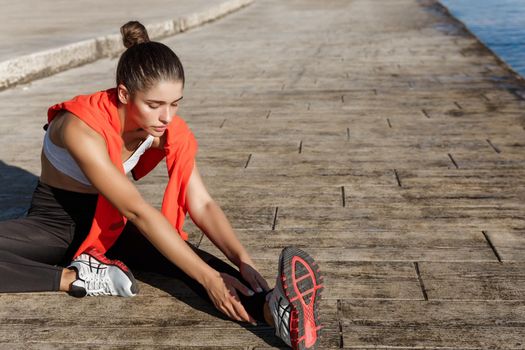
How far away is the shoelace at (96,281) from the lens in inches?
130

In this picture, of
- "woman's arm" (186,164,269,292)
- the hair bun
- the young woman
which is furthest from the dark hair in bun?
"woman's arm" (186,164,269,292)

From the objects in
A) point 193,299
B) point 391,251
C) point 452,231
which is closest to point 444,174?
point 452,231

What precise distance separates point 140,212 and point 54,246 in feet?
2.20

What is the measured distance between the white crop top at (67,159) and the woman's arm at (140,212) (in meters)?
0.27

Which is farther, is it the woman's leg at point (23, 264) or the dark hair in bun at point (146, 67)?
the woman's leg at point (23, 264)

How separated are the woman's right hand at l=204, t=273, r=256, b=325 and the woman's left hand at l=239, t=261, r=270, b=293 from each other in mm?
40

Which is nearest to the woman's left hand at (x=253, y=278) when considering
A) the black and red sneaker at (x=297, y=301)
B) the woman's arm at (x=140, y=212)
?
the woman's arm at (x=140, y=212)

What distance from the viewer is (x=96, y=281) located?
3.31 metres

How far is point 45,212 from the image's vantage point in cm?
353

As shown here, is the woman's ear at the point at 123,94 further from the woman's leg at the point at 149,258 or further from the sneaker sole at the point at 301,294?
the sneaker sole at the point at 301,294

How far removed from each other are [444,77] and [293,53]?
2.99 meters

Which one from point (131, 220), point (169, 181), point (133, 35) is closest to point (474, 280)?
point (169, 181)

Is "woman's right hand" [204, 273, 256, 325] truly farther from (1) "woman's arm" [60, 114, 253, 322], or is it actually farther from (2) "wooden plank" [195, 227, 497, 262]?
(2) "wooden plank" [195, 227, 497, 262]

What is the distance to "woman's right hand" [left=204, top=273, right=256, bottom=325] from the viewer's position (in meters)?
3.02
